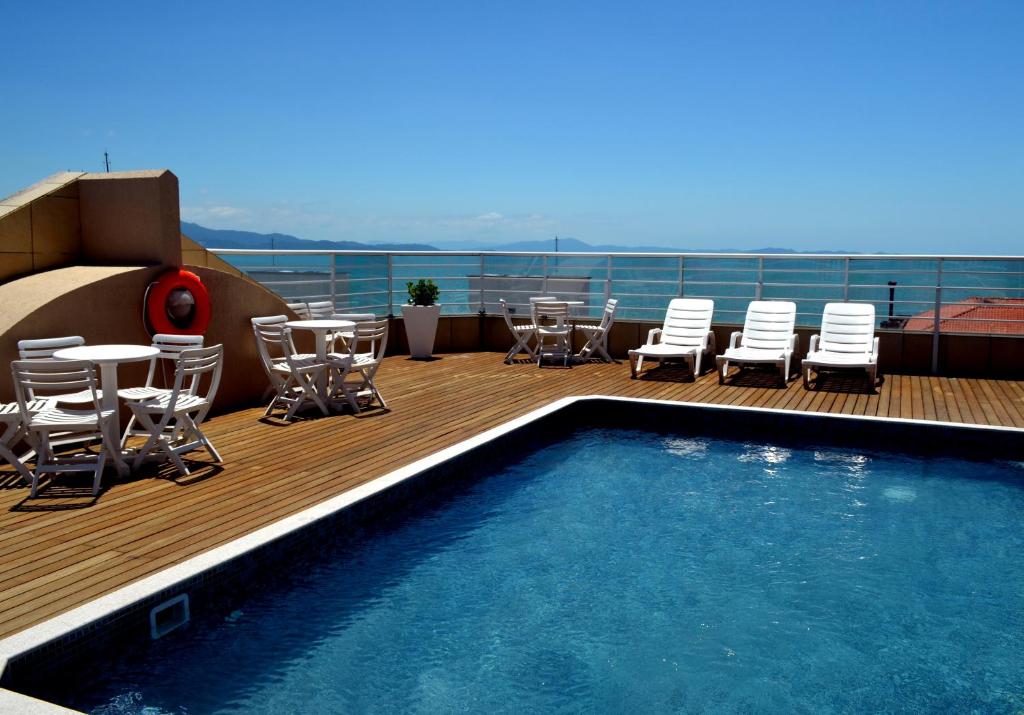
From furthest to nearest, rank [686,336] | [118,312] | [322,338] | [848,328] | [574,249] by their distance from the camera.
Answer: [574,249] → [686,336] → [848,328] → [322,338] → [118,312]

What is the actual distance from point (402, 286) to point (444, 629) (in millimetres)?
7635

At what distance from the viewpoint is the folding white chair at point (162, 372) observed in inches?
202

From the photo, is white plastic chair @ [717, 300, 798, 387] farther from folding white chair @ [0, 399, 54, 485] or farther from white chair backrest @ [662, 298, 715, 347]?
folding white chair @ [0, 399, 54, 485]

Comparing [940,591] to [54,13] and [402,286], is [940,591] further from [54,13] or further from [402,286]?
[54,13]

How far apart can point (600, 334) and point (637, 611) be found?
6.12 metres

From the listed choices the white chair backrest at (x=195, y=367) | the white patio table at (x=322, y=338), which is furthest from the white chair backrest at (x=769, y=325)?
the white chair backrest at (x=195, y=367)

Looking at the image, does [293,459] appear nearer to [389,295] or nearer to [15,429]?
[15,429]

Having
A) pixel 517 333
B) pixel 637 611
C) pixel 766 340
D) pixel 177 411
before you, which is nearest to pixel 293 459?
pixel 177 411

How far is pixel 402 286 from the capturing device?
10883mm

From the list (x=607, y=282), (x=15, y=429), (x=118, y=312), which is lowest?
(x=15, y=429)

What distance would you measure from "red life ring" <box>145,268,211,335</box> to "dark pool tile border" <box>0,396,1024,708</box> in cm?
242

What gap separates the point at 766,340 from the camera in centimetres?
885

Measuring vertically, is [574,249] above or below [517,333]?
above

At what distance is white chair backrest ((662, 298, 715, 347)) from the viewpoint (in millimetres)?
9180
